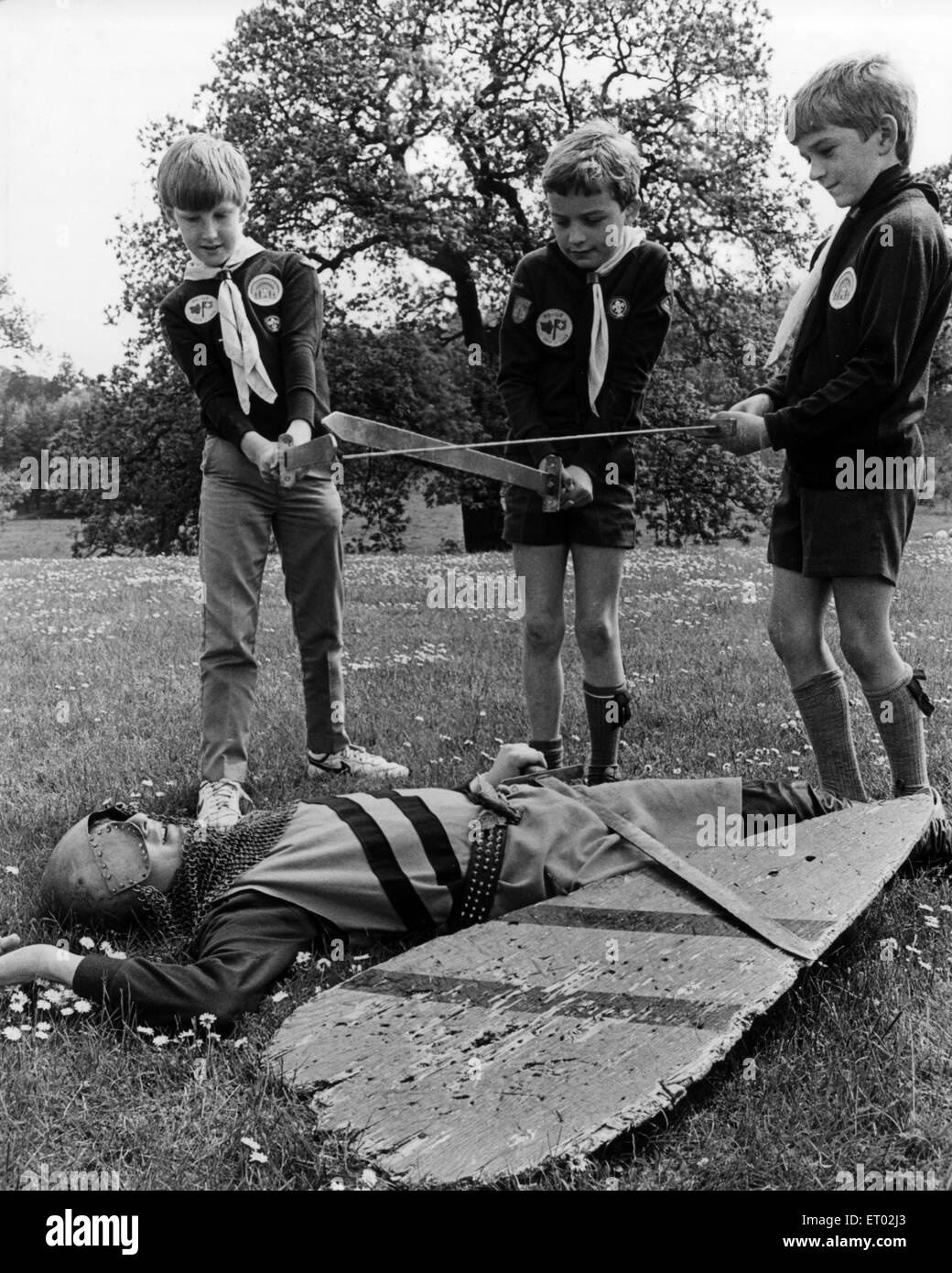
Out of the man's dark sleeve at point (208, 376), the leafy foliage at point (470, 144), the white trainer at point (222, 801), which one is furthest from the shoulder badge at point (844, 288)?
the leafy foliage at point (470, 144)

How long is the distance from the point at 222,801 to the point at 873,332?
252 centimetres

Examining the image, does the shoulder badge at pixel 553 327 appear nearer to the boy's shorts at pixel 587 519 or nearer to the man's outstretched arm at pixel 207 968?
the boy's shorts at pixel 587 519

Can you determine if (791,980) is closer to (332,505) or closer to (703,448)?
(332,505)

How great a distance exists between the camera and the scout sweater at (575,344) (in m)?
3.98

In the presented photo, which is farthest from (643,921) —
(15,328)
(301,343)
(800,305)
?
(15,328)

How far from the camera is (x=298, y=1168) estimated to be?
83.4 inches

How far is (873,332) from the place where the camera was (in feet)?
10.8

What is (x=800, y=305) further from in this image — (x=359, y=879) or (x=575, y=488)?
(x=359, y=879)

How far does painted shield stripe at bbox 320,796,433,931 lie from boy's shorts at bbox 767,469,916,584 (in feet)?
5.04

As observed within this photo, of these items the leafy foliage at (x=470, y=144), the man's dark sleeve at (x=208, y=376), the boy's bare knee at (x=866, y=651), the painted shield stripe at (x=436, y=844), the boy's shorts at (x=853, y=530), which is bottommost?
the painted shield stripe at (x=436, y=844)

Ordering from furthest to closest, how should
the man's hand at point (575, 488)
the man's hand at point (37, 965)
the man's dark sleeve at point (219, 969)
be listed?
the man's hand at point (575, 488) → the man's hand at point (37, 965) → the man's dark sleeve at point (219, 969)
